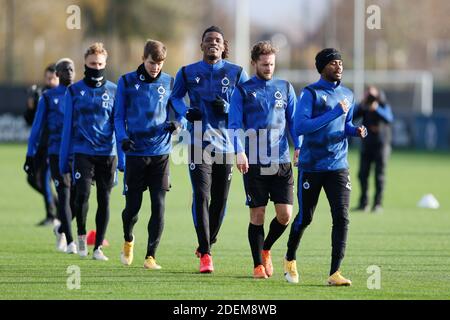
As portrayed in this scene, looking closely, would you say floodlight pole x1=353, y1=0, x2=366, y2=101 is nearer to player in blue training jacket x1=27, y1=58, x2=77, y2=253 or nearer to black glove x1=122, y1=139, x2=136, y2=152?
player in blue training jacket x1=27, y1=58, x2=77, y2=253

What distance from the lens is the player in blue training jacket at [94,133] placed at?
42.0ft

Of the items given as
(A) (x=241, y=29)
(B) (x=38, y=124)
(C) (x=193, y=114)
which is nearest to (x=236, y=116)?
(C) (x=193, y=114)

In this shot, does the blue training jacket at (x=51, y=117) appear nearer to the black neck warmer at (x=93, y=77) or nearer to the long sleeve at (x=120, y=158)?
the black neck warmer at (x=93, y=77)

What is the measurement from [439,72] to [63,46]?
23.3 metres

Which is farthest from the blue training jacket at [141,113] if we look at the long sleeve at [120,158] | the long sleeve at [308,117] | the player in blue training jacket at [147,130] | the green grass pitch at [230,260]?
the long sleeve at [308,117]

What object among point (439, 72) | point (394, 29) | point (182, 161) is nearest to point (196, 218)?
point (182, 161)

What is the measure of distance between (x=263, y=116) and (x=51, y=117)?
12.9 ft

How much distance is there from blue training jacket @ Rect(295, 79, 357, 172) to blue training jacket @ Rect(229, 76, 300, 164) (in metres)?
0.40

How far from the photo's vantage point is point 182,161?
3706cm

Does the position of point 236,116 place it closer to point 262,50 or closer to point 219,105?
point 219,105

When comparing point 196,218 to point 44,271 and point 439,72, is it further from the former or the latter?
point 439,72

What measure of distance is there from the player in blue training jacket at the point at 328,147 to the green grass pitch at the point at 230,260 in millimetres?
603

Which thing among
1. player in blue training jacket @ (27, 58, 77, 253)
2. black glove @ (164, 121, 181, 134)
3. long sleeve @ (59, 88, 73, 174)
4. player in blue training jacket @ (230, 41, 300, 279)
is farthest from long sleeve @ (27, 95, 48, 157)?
player in blue training jacket @ (230, 41, 300, 279)

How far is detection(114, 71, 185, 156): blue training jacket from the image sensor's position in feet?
39.5
